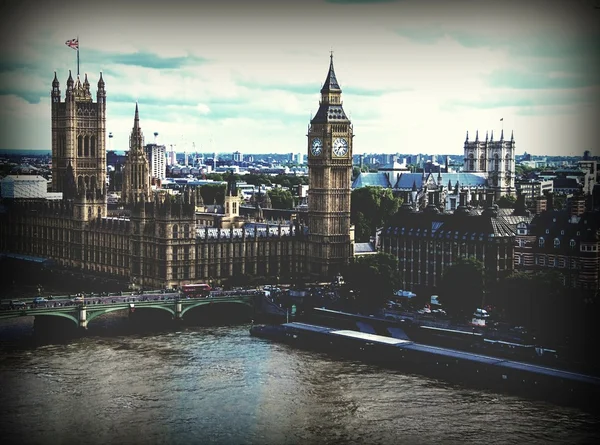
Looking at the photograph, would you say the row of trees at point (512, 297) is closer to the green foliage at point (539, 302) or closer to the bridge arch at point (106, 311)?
the green foliage at point (539, 302)

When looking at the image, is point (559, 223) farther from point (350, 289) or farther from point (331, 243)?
point (331, 243)

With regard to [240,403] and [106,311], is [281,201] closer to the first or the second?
[106,311]

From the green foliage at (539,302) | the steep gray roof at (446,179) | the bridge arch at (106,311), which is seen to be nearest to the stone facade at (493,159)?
the steep gray roof at (446,179)

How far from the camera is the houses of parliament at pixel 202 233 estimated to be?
48.5 m

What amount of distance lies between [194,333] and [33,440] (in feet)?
44.7

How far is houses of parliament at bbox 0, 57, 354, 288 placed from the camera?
1911 inches

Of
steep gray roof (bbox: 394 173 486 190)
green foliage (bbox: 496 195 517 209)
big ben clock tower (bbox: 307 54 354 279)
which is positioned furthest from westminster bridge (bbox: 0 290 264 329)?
steep gray roof (bbox: 394 173 486 190)

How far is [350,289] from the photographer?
45.8 metres

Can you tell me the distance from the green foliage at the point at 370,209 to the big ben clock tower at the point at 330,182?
8.05 metres

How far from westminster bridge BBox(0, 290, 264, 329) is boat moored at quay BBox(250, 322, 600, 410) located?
3211 mm

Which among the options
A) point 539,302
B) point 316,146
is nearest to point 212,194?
point 316,146

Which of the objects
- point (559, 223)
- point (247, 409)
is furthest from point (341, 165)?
point (247, 409)

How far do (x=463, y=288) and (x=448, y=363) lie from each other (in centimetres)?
591

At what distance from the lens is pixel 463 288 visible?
41.2 meters
